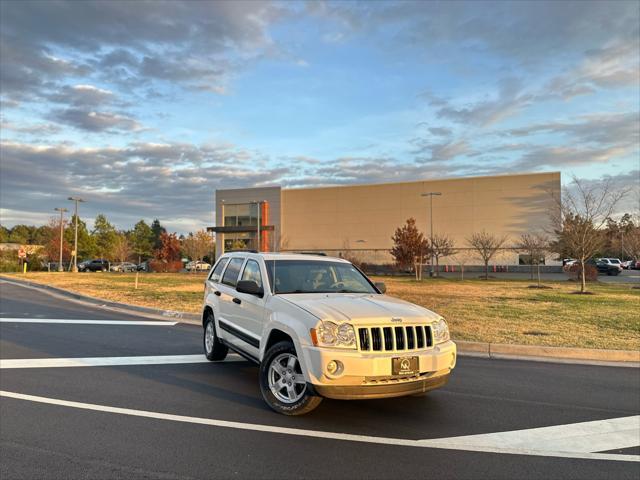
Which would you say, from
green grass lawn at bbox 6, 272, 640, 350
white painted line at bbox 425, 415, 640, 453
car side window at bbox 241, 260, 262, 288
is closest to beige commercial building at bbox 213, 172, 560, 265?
green grass lawn at bbox 6, 272, 640, 350

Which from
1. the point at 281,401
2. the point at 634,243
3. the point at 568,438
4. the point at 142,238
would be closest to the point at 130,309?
the point at 281,401

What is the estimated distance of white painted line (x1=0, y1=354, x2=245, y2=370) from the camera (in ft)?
23.4

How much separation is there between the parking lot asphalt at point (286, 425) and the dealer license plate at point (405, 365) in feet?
1.96

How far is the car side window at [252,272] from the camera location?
6.10 metres

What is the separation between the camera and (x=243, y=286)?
18.9ft

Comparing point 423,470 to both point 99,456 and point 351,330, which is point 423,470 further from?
point 99,456

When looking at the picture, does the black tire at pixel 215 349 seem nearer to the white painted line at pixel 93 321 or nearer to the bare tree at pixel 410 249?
the white painted line at pixel 93 321

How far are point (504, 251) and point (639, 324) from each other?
43.9 metres

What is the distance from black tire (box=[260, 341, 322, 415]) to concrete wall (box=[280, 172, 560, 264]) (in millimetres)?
52058

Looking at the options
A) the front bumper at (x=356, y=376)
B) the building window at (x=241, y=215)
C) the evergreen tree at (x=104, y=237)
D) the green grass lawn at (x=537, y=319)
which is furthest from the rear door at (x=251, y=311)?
the evergreen tree at (x=104, y=237)

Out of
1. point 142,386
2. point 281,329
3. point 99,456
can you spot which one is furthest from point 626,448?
point 142,386

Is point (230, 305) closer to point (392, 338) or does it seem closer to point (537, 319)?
point (392, 338)

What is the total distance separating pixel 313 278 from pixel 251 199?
206 ft

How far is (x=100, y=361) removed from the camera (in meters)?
7.43
